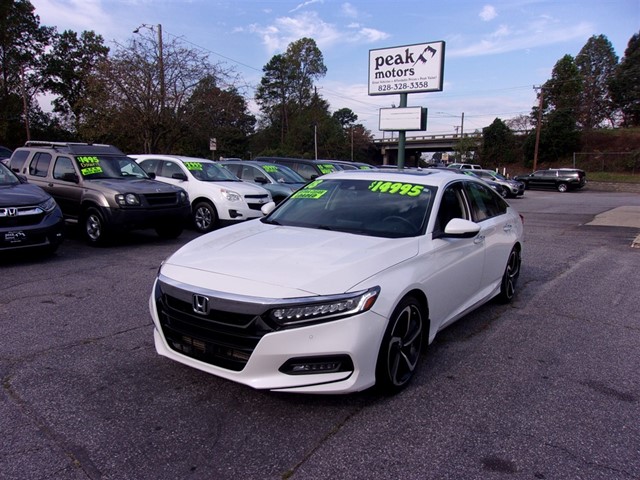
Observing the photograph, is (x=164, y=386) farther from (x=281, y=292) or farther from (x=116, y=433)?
(x=281, y=292)

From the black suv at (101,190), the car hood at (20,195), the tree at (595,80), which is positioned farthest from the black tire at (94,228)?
the tree at (595,80)

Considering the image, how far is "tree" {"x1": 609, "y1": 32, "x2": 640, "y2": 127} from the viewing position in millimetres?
65312

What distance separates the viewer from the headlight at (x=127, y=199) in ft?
27.9

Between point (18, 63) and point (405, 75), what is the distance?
5119 cm

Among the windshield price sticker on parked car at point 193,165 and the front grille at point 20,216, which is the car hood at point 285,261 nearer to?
the front grille at point 20,216

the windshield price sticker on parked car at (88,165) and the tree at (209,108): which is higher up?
the tree at (209,108)

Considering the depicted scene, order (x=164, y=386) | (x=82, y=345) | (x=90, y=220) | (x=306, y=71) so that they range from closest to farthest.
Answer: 1. (x=164, y=386)
2. (x=82, y=345)
3. (x=90, y=220)
4. (x=306, y=71)

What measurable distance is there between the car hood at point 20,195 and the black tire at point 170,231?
255cm

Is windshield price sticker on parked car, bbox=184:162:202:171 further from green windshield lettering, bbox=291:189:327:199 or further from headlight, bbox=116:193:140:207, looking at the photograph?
green windshield lettering, bbox=291:189:327:199

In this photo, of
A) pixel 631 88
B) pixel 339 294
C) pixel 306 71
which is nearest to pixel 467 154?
pixel 631 88

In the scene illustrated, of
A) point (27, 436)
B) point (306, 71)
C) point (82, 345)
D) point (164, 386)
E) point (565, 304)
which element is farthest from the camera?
point (306, 71)

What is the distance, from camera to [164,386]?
135 inches

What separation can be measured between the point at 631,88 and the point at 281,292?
3127 inches

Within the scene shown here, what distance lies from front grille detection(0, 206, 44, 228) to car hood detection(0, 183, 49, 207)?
76 mm
